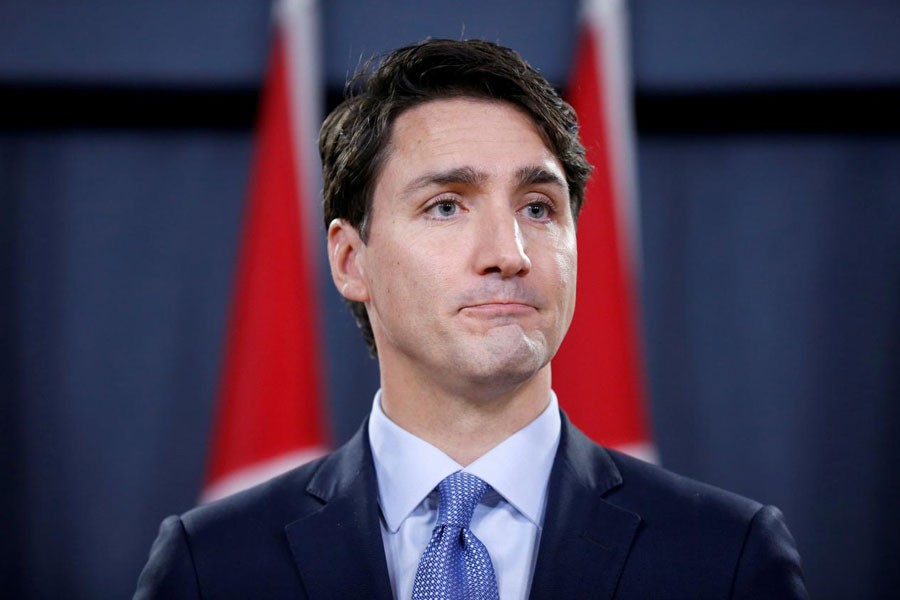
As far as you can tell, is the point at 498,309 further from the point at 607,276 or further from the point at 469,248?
the point at 607,276

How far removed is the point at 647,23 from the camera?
10.4 feet

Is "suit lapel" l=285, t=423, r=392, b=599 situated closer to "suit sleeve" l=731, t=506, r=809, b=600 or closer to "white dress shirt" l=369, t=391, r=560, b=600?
"white dress shirt" l=369, t=391, r=560, b=600

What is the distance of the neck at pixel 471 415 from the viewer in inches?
65.2

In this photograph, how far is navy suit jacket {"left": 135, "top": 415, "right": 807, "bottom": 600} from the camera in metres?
1.54

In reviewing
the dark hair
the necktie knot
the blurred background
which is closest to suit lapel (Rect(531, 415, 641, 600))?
the necktie knot

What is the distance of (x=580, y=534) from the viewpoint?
5.12 feet

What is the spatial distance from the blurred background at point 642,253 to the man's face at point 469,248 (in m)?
1.50

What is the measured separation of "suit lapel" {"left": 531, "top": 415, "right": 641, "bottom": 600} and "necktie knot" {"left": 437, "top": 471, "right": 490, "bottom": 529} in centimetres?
11

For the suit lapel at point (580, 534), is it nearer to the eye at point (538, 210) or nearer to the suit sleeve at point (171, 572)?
the eye at point (538, 210)

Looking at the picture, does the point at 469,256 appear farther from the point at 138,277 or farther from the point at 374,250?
the point at 138,277

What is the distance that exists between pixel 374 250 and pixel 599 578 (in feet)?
1.98

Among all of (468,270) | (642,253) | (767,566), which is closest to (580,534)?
(767,566)

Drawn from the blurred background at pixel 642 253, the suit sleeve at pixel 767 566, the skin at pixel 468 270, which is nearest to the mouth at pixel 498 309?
the skin at pixel 468 270

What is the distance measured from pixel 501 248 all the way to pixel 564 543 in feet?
1.40
